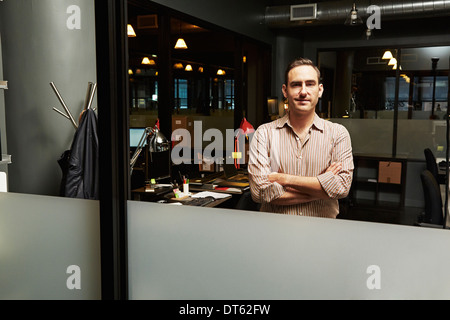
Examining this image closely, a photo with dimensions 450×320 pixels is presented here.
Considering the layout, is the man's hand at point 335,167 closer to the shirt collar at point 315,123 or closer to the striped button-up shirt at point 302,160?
the striped button-up shirt at point 302,160

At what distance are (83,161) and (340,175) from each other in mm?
1327

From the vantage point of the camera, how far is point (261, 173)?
5.77ft

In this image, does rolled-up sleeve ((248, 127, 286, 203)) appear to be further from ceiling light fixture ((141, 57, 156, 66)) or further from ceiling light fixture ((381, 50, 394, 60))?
ceiling light fixture ((381, 50, 394, 60))

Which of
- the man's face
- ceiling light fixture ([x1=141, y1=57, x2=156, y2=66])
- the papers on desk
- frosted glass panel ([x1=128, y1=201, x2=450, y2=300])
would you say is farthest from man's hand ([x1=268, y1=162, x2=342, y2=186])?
ceiling light fixture ([x1=141, y1=57, x2=156, y2=66])

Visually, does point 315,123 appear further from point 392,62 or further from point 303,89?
point 392,62

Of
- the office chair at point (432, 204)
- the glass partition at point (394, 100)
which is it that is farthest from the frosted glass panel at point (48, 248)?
the glass partition at point (394, 100)

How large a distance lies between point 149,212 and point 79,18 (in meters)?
1.61

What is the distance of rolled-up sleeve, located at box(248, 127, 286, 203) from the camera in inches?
66.7

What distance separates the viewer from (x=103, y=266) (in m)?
1.79

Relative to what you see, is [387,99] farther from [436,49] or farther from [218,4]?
[218,4]

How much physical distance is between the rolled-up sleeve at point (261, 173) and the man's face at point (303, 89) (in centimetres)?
18

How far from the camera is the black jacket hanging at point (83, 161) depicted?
2232 mm

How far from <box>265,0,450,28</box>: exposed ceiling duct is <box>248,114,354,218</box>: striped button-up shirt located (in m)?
3.79

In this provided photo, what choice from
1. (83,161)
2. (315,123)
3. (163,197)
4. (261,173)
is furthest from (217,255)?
(163,197)
